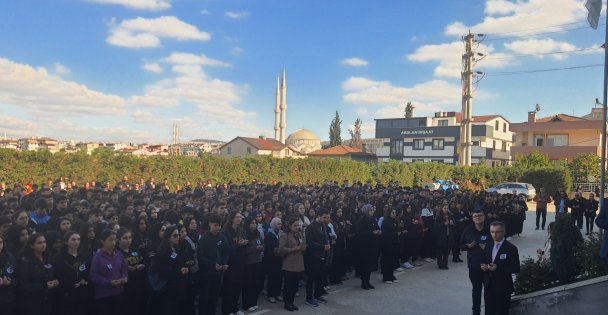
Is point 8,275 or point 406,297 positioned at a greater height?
point 8,275

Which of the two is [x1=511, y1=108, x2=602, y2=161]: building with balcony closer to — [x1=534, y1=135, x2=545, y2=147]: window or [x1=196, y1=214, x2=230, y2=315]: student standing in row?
[x1=534, y1=135, x2=545, y2=147]: window

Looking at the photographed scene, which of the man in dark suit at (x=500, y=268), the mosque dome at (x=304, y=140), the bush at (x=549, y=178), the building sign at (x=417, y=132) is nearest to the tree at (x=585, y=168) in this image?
the bush at (x=549, y=178)

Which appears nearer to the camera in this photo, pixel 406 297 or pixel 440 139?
pixel 406 297

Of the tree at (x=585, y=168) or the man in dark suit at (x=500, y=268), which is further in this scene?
the tree at (x=585, y=168)

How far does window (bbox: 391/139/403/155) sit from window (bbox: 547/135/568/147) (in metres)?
20.0

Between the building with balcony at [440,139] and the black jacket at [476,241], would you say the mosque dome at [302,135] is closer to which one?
the building with balcony at [440,139]

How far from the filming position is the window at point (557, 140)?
5181 centimetres

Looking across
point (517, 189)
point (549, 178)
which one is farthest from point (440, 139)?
point (517, 189)

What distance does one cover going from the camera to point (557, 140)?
52.3 meters

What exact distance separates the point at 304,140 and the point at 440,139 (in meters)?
43.9

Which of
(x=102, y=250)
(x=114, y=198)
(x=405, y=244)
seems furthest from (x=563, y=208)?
(x=102, y=250)

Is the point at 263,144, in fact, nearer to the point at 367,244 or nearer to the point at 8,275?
the point at 367,244

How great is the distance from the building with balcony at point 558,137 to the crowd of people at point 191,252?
147ft

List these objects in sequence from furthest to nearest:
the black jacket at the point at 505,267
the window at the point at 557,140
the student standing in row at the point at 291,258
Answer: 1. the window at the point at 557,140
2. the student standing in row at the point at 291,258
3. the black jacket at the point at 505,267
